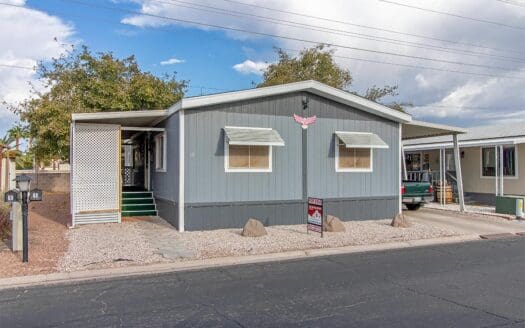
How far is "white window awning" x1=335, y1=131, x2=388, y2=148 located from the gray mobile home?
0.12ft

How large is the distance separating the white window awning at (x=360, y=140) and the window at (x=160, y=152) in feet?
17.0

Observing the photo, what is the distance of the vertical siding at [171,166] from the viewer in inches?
470

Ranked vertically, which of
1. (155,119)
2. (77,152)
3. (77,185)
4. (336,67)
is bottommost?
(77,185)

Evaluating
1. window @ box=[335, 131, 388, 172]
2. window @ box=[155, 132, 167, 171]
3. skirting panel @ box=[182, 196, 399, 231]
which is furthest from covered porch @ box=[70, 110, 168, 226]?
window @ box=[335, 131, 388, 172]

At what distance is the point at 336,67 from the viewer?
3031cm

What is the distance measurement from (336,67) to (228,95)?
65.6 ft

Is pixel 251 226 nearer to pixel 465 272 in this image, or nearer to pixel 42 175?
pixel 465 272

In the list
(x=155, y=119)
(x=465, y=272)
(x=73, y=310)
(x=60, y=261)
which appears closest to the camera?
(x=73, y=310)

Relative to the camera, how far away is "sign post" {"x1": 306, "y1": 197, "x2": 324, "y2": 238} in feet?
35.1

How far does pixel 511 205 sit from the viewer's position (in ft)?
51.9

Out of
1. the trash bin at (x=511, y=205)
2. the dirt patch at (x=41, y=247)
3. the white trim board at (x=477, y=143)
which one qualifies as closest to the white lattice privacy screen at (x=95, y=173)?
the dirt patch at (x=41, y=247)

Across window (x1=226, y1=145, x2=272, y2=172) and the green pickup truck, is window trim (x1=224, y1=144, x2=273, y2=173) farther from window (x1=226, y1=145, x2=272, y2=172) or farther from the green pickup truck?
the green pickup truck

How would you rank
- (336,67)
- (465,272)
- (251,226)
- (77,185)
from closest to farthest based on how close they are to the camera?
(465,272), (251,226), (77,185), (336,67)

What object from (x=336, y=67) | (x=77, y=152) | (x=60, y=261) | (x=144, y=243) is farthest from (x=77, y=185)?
(x=336, y=67)
